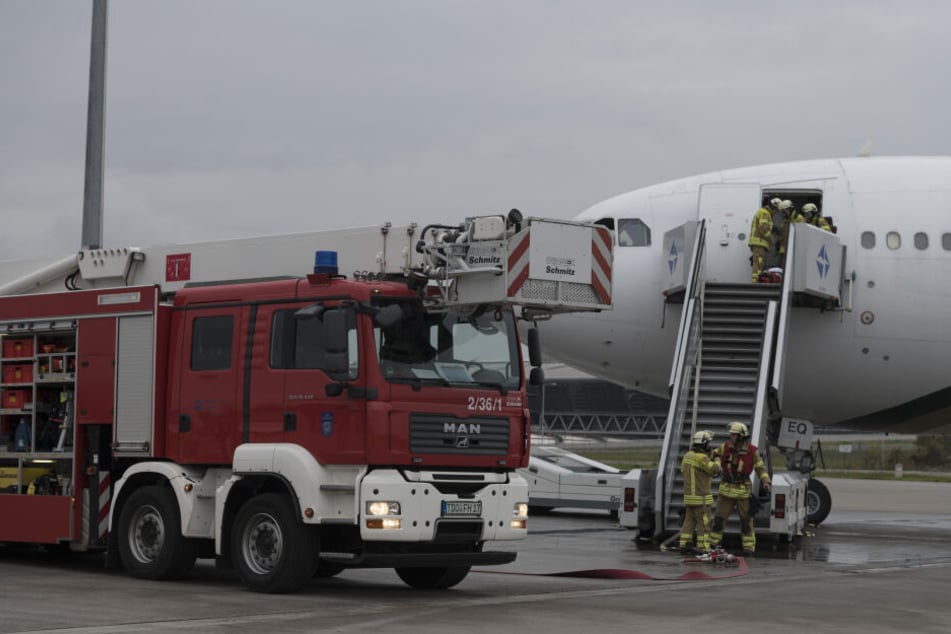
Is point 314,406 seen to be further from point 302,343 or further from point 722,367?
point 722,367

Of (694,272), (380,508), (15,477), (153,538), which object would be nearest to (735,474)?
(694,272)

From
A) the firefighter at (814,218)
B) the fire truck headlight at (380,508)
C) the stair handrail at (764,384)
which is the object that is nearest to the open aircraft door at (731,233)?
the firefighter at (814,218)

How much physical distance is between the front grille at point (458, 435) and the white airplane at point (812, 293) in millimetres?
8063

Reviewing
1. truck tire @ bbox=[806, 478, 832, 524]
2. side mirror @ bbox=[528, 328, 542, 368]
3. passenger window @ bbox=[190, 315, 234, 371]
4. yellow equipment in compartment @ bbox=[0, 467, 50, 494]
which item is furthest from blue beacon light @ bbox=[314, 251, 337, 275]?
truck tire @ bbox=[806, 478, 832, 524]

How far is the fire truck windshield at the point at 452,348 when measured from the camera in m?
12.5

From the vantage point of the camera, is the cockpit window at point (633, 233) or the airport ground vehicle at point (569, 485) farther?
the airport ground vehicle at point (569, 485)

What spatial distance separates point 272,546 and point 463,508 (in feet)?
5.94

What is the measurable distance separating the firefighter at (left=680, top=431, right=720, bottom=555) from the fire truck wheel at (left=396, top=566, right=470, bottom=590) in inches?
173

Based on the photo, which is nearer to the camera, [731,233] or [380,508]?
[380,508]

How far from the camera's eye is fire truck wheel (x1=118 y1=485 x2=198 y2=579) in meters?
13.5

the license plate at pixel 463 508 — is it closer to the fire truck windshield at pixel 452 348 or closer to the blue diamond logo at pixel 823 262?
the fire truck windshield at pixel 452 348

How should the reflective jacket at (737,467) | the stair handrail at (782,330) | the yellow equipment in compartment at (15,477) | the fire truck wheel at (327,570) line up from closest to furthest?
1. the fire truck wheel at (327,570)
2. the yellow equipment in compartment at (15,477)
3. the reflective jacket at (737,467)
4. the stair handrail at (782,330)

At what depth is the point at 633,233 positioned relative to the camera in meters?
22.6

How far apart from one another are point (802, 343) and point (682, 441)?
10.7 feet
